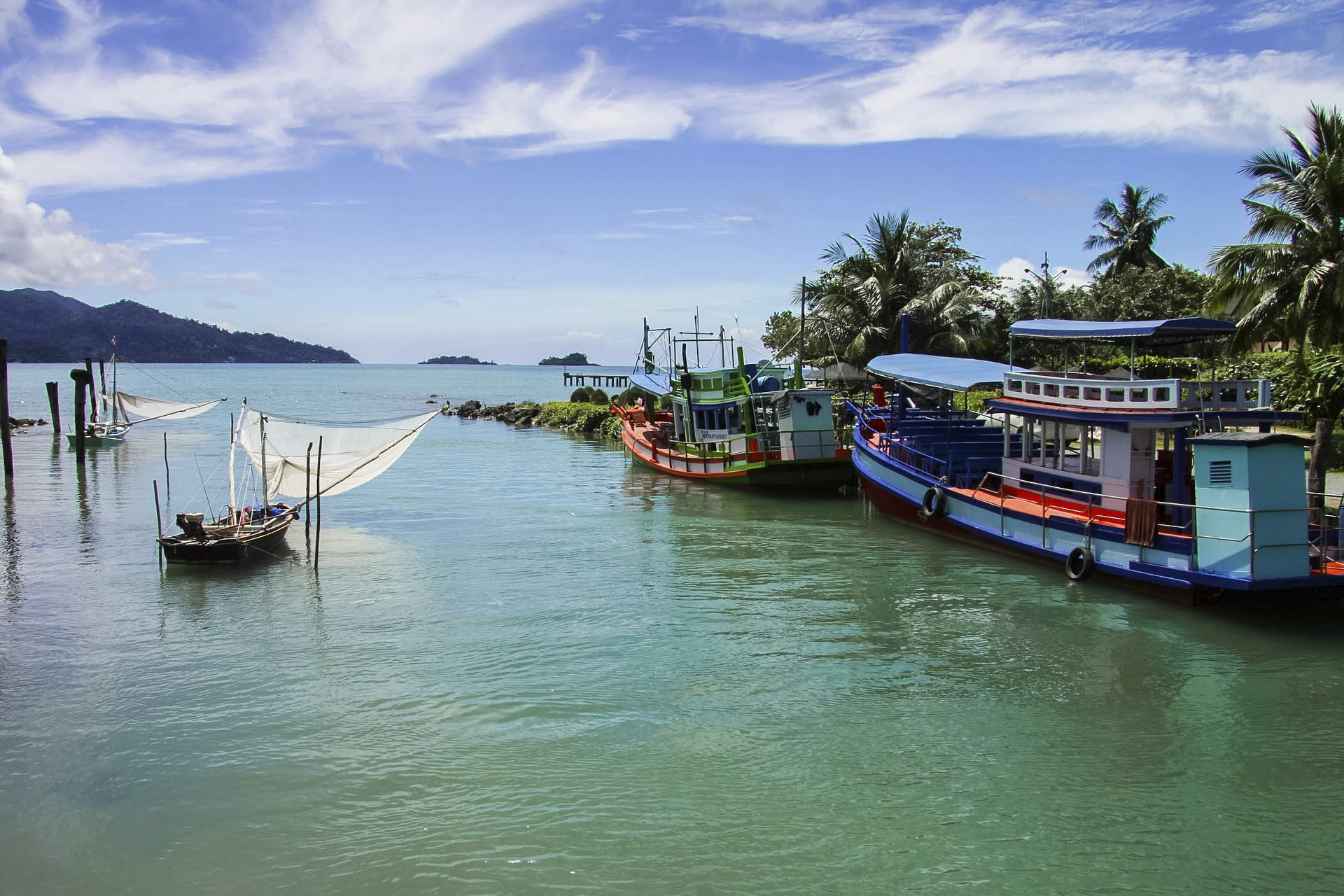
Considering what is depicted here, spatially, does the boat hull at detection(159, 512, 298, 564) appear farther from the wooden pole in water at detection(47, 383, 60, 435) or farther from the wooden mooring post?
the wooden pole in water at detection(47, 383, 60, 435)

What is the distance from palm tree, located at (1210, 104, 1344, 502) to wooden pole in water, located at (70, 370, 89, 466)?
144ft

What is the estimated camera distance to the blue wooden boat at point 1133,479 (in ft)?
50.2

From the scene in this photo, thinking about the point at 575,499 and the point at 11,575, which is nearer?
the point at 11,575

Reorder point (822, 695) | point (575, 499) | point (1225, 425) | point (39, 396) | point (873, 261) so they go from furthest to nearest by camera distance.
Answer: point (39, 396) < point (873, 261) < point (575, 499) < point (1225, 425) < point (822, 695)

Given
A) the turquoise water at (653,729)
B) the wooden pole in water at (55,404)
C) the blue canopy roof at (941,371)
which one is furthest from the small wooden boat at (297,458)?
the wooden pole in water at (55,404)

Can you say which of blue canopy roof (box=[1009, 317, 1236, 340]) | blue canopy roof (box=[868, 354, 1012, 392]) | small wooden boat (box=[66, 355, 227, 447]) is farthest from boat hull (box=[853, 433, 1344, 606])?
small wooden boat (box=[66, 355, 227, 447])

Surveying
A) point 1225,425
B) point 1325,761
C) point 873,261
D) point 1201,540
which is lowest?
point 1325,761

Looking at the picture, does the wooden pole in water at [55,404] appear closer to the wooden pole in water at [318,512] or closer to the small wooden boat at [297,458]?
the small wooden boat at [297,458]

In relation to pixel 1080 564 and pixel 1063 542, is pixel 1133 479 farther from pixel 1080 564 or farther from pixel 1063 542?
pixel 1080 564

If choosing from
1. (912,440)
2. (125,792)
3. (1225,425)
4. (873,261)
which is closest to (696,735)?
(125,792)

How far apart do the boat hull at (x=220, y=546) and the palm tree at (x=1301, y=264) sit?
23.2 meters

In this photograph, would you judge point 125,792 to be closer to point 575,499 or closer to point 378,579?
point 378,579

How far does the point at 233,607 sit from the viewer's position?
1859 centimetres

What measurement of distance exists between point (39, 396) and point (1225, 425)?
123973 millimetres
